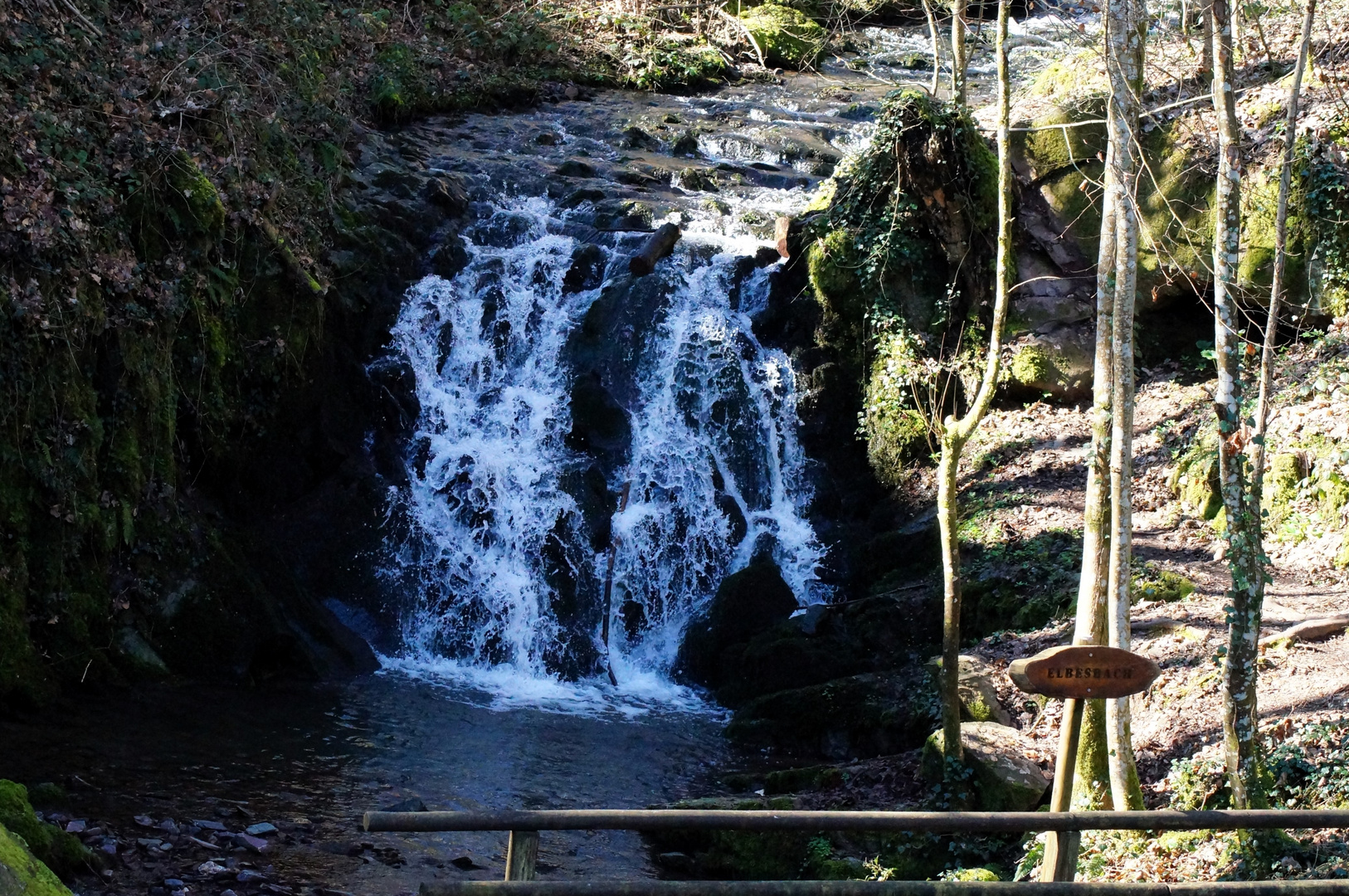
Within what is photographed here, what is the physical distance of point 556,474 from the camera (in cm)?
1509

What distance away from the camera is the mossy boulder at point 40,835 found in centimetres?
638

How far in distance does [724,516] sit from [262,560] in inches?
223

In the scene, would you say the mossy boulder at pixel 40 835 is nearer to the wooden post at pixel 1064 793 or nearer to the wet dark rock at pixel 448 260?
the wooden post at pixel 1064 793

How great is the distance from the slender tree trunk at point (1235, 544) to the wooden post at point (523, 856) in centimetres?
436

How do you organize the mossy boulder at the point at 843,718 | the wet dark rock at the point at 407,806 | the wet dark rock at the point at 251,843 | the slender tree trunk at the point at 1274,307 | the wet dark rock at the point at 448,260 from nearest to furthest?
the slender tree trunk at the point at 1274,307, the wet dark rock at the point at 251,843, the wet dark rock at the point at 407,806, the mossy boulder at the point at 843,718, the wet dark rock at the point at 448,260

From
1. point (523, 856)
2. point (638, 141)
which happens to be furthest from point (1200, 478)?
point (638, 141)

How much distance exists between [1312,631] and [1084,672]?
4.78m

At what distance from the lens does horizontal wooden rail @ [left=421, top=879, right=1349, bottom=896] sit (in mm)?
4363

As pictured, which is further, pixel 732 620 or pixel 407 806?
pixel 732 620

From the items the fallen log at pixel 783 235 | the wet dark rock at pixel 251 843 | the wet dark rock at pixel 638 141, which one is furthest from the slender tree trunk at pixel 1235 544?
the wet dark rock at pixel 638 141

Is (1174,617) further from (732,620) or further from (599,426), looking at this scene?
(599,426)

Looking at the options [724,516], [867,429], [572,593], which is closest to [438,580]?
[572,593]

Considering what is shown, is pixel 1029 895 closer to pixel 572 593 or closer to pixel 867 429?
pixel 572 593

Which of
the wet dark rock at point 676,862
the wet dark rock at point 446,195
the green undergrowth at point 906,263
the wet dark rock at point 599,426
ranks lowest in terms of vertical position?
the wet dark rock at point 676,862
